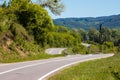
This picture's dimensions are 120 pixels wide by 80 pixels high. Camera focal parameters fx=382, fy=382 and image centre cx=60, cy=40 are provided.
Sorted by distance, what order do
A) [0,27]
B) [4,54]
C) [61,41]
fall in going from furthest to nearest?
[61,41] < [0,27] < [4,54]

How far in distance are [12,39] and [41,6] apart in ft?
45.2

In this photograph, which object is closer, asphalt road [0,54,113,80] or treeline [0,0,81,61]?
asphalt road [0,54,113,80]

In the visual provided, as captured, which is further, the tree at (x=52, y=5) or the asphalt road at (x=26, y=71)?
the tree at (x=52, y=5)

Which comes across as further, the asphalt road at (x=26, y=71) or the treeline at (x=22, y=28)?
the treeline at (x=22, y=28)

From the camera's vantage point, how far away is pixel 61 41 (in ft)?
355

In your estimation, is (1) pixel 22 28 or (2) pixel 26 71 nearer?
(2) pixel 26 71

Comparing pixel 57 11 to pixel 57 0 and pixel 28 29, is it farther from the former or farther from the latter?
pixel 28 29

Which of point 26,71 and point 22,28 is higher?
point 26,71

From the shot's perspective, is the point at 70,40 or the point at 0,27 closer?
the point at 0,27

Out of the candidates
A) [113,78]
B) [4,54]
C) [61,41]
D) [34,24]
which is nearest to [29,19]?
[34,24]

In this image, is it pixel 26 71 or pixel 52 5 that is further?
pixel 52 5

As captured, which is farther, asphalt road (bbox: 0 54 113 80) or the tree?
the tree

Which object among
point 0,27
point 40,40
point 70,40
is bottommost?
point 70,40

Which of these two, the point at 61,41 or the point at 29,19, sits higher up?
the point at 29,19
